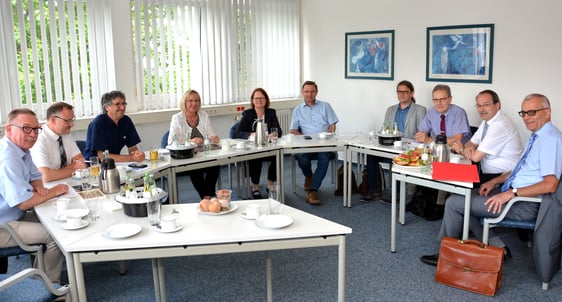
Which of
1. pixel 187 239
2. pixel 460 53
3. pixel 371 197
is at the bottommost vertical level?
pixel 371 197

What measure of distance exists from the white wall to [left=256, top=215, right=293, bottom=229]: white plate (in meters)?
3.70

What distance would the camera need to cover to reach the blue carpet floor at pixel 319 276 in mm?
3367

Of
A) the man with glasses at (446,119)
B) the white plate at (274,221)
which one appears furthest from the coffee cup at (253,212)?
the man with glasses at (446,119)

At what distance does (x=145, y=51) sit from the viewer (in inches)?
242

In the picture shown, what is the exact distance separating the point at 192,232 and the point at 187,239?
10cm

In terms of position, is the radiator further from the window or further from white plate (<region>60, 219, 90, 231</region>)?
white plate (<region>60, 219, 90, 231</region>)

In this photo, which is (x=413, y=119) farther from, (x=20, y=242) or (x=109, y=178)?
(x=20, y=242)

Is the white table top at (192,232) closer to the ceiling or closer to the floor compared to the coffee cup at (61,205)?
closer to the floor

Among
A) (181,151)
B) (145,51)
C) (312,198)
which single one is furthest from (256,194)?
(145,51)

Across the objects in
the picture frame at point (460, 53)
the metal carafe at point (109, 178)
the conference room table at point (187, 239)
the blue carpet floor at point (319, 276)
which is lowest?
the blue carpet floor at point (319, 276)

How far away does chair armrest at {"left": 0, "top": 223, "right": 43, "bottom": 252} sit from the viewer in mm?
2914

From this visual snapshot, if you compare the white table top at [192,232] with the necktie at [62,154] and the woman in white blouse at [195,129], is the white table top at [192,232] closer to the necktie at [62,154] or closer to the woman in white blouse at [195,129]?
the necktie at [62,154]

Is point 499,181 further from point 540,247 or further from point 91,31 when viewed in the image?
point 91,31

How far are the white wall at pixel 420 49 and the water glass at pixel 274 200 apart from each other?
3654 mm
